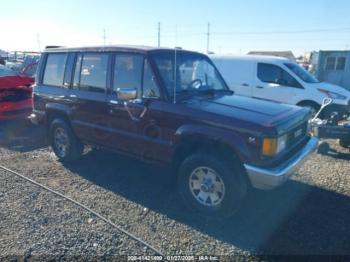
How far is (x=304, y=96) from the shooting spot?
28.2 feet

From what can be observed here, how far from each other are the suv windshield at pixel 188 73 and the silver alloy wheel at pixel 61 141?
2395 mm

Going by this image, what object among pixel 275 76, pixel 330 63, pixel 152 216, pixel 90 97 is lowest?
pixel 152 216

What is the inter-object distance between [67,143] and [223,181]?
10.3 ft

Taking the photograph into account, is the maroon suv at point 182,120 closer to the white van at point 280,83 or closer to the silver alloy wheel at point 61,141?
the silver alloy wheel at point 61,141

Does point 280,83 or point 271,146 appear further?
point 280,83

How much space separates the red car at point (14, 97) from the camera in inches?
306

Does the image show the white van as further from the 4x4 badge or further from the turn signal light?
the 4x4 badge

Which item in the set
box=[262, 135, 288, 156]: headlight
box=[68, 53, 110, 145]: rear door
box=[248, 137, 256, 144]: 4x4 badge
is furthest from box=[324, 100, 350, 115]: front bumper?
box=[68, 53, 110, 145]: rear door

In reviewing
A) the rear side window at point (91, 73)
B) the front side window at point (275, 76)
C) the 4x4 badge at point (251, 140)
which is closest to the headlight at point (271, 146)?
the 4x4 badge at point (251, 140)

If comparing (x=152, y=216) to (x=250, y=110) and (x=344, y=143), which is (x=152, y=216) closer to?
(x=250, y=110)

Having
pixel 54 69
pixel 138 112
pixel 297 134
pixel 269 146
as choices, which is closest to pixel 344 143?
pixel 297 134

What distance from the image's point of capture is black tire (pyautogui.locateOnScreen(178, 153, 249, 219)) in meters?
3.54

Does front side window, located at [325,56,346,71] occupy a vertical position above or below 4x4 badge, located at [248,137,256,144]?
above

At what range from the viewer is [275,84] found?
8.95 meters
